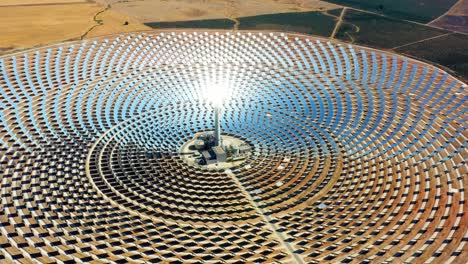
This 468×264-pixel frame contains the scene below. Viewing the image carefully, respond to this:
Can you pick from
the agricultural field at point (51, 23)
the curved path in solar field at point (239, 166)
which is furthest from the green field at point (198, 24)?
the curved path in solar field at point (239, 166)

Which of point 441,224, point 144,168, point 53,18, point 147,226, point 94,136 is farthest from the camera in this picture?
point 53,18

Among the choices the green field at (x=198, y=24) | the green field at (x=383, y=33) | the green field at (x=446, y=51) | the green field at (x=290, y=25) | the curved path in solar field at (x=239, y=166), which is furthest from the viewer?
the green field at (x=290, y=25)

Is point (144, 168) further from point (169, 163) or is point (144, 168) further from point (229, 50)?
point (229, 50)

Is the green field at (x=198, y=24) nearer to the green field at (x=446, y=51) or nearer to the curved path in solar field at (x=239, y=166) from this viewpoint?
the green field at (x=446, y=51)

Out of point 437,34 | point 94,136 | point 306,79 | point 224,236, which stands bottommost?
point 224,236

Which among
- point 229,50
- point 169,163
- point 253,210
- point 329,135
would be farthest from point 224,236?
point 229,50

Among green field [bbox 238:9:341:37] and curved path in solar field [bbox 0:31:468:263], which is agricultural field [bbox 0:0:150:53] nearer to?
green field [bbox 238:9:341:37]

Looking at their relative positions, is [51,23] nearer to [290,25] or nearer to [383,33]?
[290,25]
